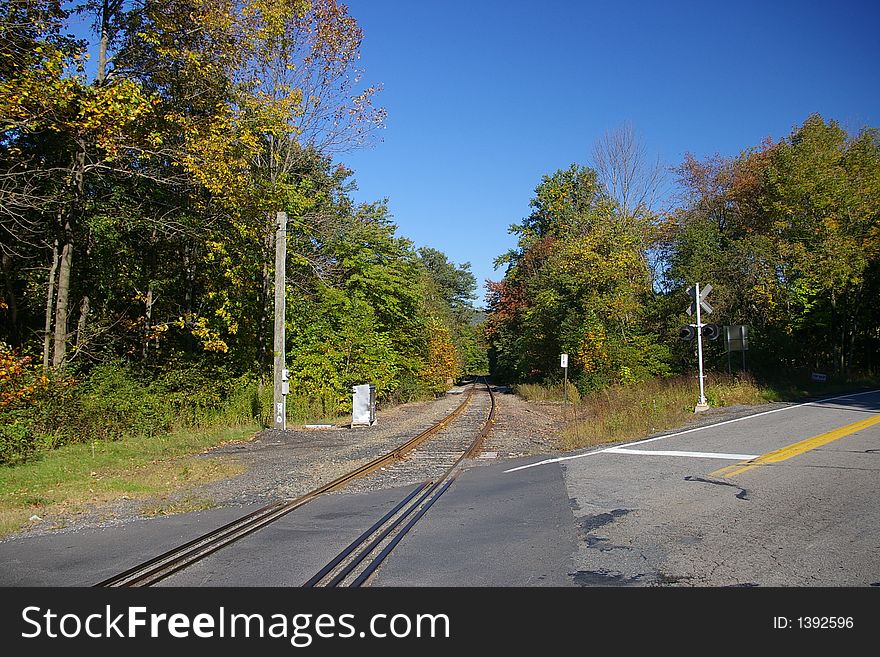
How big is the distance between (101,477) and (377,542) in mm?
6939

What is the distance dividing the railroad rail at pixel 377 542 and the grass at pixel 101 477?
9.90 ft

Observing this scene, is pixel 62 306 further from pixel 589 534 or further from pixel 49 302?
pixel 589 534

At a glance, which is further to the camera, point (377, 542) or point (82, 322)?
point (82, 322)

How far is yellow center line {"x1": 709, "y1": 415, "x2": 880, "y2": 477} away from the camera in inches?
370

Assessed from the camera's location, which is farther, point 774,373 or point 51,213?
point 774,373

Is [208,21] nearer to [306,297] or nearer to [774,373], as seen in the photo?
[306,297]

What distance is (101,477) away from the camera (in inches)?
445

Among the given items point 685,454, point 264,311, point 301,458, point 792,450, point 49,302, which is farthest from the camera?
point 264,311

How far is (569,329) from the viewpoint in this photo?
36562 millimetres

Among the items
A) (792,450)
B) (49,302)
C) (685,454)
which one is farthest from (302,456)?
(792,450)

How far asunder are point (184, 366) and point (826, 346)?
36656 mm

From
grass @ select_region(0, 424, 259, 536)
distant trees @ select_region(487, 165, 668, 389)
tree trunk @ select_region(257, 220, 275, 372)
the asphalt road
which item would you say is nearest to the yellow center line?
the asphalt road

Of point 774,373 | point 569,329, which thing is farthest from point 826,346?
point 569,329

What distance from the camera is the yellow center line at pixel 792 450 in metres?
9.39
